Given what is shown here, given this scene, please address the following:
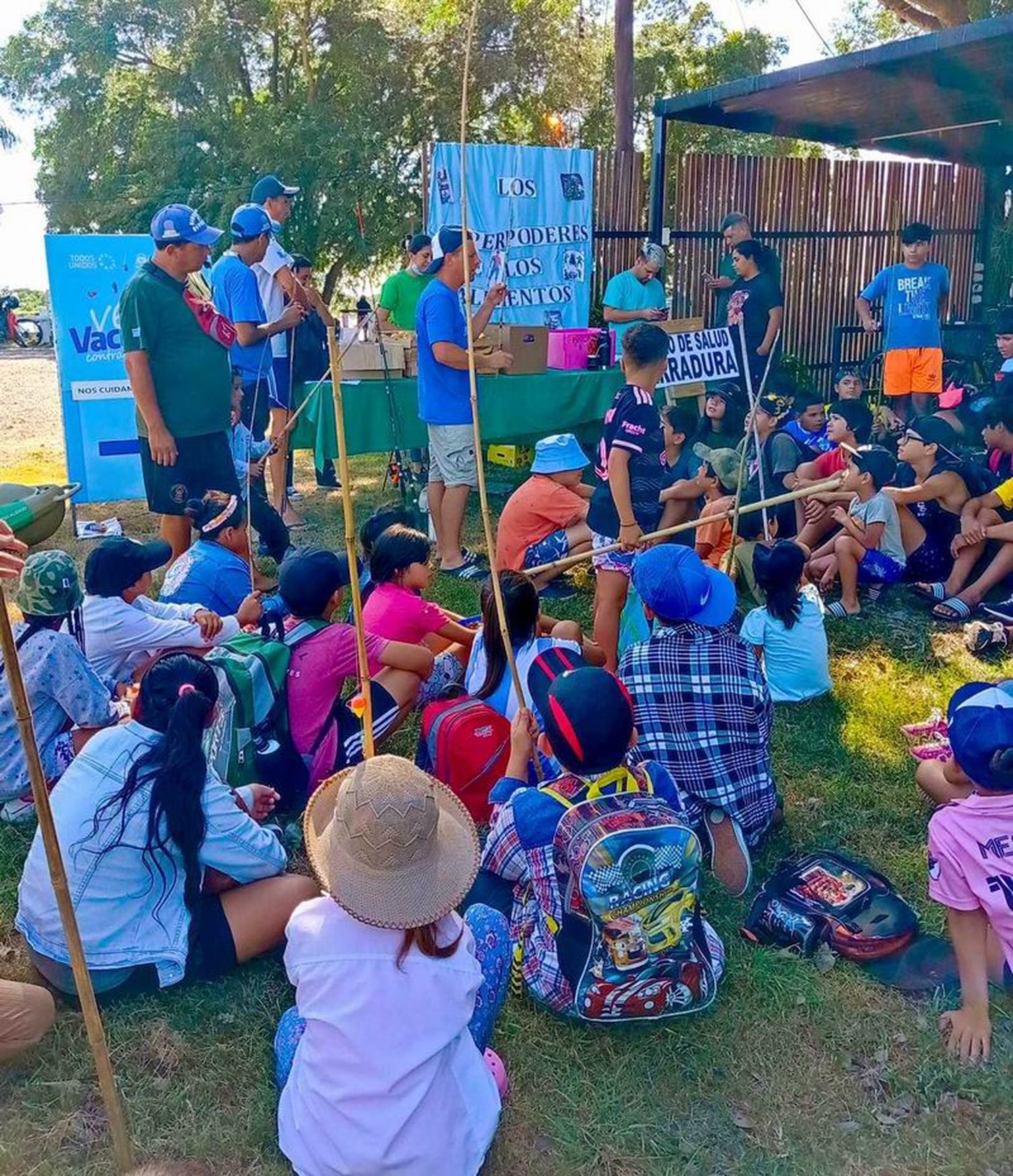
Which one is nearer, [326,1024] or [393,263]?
[326,1024]

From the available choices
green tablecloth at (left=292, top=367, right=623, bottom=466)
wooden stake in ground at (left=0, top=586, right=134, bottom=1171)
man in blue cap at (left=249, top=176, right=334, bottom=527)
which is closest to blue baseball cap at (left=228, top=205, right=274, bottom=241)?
man in blue cap at (left=249, top=176, right=334, bottom=527)

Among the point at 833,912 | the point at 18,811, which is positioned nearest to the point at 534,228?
the point at 18,811

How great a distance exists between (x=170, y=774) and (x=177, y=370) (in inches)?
113

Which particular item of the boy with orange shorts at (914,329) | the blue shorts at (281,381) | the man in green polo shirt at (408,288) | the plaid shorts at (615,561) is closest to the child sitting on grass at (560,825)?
the plaid shorts at (615,561)

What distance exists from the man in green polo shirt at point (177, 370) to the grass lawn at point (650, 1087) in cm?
234

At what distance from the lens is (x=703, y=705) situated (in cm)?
298

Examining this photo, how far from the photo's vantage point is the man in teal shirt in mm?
8094

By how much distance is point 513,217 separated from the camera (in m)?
8.95

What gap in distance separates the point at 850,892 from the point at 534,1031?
3.09ft

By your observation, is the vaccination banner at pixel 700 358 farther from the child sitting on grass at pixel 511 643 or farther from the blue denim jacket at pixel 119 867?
Answer: the blue denim jacket at pixel 119 867

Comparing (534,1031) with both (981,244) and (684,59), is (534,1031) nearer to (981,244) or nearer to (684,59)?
(981,244)

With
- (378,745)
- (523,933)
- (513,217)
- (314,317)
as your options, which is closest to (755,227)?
(513,217)

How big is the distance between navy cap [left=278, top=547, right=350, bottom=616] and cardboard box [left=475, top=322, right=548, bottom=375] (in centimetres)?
358

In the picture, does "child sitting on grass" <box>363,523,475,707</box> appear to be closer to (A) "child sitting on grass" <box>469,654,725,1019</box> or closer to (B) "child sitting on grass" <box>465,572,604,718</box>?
(B) "child sitting on grass" <box>465,572,604,718</box>
